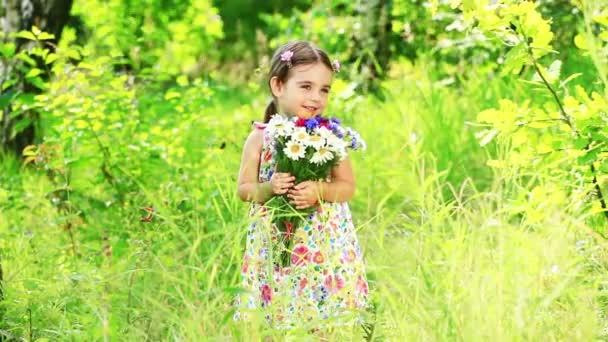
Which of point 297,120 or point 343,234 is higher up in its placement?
point 297,120

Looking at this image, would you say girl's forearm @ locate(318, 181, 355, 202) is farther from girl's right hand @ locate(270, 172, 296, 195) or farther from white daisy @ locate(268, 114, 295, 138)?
white daisy @ locate(268, 114, 295, 138)

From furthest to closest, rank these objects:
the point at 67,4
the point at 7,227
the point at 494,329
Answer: the point at 67,4 → the point at 7,227 → the point at 494,329

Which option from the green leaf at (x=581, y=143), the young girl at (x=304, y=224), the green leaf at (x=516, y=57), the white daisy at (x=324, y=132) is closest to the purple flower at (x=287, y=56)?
the young girl at (x=304, y=224)

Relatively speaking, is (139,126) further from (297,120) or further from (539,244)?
(539,244)

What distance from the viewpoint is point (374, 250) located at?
11.9 feet

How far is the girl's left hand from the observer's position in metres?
3.21

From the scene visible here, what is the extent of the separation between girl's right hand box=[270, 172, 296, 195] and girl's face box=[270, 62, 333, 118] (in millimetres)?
265

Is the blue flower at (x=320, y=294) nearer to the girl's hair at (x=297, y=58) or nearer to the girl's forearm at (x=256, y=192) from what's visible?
the girl's forearm at (x=256, y=192)

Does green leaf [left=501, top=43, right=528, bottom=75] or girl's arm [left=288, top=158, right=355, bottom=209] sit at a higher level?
green leaf [left=501, top=43, right=528, bottom=75]

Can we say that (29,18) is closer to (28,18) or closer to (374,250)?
(28,18)

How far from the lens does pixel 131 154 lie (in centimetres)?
486

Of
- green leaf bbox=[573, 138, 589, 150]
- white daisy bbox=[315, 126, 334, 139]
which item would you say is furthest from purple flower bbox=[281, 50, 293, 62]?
green leaf bbox=[573, 138, 589, 150]

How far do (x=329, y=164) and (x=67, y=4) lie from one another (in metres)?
3.51

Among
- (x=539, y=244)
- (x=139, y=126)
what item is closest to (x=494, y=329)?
(x=539, y=244)
